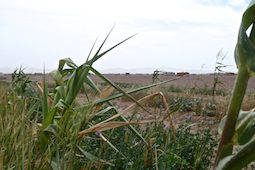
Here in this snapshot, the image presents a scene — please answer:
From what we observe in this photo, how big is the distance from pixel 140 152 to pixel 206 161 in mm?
A: 768

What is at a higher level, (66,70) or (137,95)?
(66,70)

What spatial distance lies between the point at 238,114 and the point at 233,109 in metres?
0.02

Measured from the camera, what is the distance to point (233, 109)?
469mm

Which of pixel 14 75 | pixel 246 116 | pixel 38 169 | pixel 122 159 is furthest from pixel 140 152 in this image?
pixel 14 75

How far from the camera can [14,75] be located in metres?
3.10

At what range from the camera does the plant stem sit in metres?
0.45

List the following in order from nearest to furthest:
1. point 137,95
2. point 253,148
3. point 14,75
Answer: point 253,148, point 14,75, point 137,95

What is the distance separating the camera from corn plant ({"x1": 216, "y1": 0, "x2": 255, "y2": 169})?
430mm

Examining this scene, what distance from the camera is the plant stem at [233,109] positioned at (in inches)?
17.9

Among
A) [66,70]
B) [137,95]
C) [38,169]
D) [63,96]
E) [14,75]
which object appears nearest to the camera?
[38,169]

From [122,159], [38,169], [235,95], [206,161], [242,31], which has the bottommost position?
[206,161]

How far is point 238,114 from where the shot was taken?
48 cm

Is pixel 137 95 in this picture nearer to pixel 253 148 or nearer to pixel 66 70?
pixel 66 70

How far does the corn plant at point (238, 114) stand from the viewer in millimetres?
430
